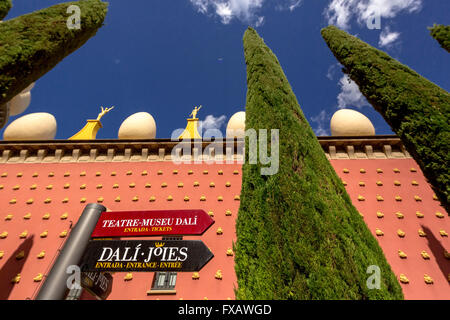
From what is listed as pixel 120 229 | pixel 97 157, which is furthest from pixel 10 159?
pixel 120 229

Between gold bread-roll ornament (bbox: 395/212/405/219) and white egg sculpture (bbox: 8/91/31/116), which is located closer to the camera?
gold bread-roll ornament (bbox: 395/212/405/219)

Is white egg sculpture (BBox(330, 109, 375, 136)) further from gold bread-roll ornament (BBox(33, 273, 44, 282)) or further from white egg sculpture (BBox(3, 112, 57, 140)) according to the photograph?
white egg sculpture (BBox(3, 112, 57, 140))

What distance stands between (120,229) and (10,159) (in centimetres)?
952

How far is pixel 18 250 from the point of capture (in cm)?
688

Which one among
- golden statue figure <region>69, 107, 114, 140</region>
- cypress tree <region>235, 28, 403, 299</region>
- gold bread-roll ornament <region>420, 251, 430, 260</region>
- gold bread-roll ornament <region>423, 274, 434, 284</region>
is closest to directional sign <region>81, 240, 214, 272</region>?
cypress tree <region>235, 28, 403, 299</region>

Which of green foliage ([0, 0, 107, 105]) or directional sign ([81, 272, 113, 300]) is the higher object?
green foliage ([0, 0, 107, 105])

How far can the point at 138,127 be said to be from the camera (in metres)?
11.9

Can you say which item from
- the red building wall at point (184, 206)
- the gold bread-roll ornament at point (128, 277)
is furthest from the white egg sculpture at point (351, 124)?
the gold bread-roll ornament at point (128, 277)

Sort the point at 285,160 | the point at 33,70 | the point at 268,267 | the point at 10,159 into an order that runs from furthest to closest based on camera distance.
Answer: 1. the point at 10,159
2. the point at 33,70
3. the point at 285,160
4. the point at 268,267

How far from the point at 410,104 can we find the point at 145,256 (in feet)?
20.6

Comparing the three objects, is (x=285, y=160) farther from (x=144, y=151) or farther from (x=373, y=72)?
(x=144, y=151)

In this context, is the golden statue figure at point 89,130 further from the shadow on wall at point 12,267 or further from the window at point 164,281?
the window at point 164,281

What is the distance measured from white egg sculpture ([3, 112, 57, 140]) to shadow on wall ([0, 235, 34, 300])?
6.41 meters

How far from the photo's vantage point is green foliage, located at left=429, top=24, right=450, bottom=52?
5.44m
